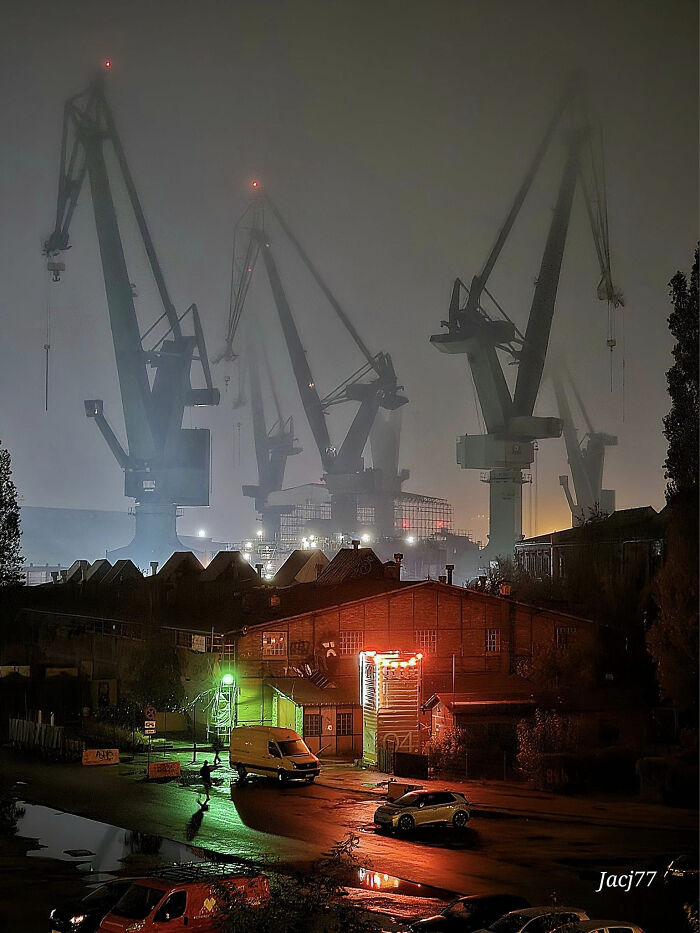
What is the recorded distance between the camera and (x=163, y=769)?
16812mm

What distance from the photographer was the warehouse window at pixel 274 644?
20547mm

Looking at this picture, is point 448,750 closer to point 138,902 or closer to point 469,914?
point 469,914

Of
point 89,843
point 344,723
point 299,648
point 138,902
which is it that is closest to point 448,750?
point 344,723

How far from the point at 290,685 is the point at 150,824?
22.1 feet

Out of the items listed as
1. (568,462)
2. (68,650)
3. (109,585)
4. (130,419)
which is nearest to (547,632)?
(68,650)

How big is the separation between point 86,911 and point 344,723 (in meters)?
11.3

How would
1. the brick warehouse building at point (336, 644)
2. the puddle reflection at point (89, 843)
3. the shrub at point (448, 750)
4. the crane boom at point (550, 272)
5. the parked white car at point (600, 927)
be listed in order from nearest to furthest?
the parked white car at point (600, 927) → the puddle reflection at point (89, 843) → the shrub at point (448, 750) → the brick warehouse building at point (336, 644) → the crane boom at point (550, 272)

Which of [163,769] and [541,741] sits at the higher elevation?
[541,741]

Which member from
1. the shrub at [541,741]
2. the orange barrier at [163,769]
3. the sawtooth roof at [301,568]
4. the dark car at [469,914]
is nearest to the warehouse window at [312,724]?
the orange barrier at [163,769]

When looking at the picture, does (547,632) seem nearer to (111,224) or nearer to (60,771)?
(60,771)

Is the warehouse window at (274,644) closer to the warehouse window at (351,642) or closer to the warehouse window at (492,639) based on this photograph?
the warehouse window at (351,642)

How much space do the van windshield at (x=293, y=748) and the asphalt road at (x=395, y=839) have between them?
1.81ft

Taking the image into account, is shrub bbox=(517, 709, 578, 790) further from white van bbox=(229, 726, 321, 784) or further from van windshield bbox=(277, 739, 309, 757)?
van windshield bbox=(277, 739, 309, 757)

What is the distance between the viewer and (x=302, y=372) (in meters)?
113
